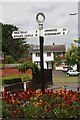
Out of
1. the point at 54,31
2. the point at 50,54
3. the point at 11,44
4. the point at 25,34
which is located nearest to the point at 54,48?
the point at 50,54

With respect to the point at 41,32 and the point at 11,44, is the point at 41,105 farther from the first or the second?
the point at 11,44

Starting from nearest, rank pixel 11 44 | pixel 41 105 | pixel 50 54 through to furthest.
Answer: pixel 41 105, pixel 11 44, pixel 50 54

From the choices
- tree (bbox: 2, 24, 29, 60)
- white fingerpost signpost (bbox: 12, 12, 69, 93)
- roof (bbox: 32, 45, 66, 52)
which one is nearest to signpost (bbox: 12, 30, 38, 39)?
white fingerpost signpost (bbox: 12, 12, 69, 93)

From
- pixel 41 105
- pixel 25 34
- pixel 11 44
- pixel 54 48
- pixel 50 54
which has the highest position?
pixel 11 44

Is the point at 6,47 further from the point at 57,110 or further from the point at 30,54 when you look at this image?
the point at 57,110

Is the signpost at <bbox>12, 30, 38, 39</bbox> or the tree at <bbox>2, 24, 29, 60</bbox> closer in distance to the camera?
the signpost at <bbox>12, 30, 38, 39</bbox>

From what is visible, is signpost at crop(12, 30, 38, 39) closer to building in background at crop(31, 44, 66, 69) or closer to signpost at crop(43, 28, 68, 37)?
signpost at crop(43, 28, 68, 37)

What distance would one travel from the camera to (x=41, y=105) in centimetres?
830

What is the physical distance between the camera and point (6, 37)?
78250 millimetres

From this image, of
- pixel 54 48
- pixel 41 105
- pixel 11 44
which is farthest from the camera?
pixel 54 48

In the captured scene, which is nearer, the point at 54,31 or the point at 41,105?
the point at 41,105

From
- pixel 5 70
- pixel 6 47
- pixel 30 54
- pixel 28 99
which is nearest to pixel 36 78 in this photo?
pixel 5 70

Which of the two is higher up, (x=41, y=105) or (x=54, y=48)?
(x=54, y=48)

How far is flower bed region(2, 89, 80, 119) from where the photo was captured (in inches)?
317
